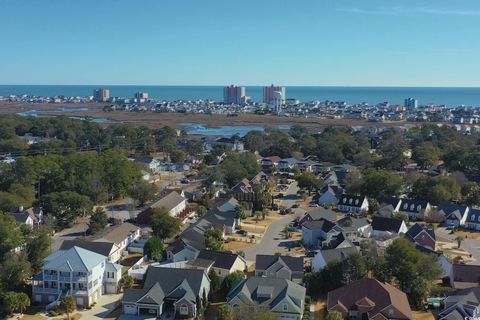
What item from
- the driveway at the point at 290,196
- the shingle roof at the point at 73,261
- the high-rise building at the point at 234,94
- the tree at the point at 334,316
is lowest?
the driveway at the point at 290,196

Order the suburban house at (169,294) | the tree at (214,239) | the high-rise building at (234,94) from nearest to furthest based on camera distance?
1. the suburban house at (169,294)
2. the tree at (214,239)
3. the high-rise building at (234,94)

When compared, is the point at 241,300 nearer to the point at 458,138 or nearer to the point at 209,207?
the point at 209,207

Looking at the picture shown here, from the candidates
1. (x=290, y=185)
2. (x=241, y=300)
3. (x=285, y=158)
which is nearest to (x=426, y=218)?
(x=290, y=185)

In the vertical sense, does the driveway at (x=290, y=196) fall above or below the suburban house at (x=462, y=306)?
below

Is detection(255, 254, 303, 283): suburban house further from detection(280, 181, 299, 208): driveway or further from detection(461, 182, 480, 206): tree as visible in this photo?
detection(461, 182, 480, 206): tree

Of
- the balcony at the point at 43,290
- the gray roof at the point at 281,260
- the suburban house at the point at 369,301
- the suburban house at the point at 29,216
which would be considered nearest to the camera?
the suburban house at the point at 369,301

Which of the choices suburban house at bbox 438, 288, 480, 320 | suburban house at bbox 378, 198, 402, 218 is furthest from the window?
suburban house at bbox 378, 198, 402, 218

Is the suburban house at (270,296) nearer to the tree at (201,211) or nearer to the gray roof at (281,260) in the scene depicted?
the gray roof at (281,260)

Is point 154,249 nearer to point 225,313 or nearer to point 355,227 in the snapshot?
point 225,313

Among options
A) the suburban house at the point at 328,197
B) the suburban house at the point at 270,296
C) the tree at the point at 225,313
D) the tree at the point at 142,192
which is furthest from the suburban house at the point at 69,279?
the suburban house at the point at 328,197
